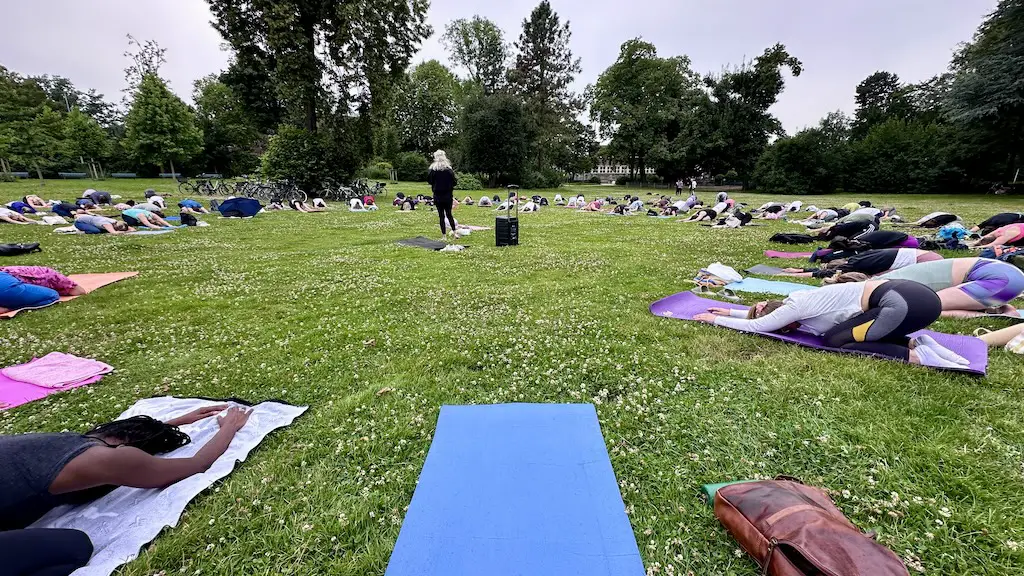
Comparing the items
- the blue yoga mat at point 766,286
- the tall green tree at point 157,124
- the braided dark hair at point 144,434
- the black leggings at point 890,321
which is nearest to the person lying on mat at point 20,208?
the tall green tree at point 157,124

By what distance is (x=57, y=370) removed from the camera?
3.96m

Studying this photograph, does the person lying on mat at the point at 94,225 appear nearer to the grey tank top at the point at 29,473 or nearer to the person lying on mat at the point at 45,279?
the person lying on mat at the point at 45,279

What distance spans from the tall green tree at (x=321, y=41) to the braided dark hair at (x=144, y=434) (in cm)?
2422

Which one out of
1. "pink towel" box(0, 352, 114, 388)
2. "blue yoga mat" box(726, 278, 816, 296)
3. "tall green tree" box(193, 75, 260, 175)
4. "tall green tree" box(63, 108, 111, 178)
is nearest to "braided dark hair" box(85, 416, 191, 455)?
"pink towel" box(0, 352, 114, 388)

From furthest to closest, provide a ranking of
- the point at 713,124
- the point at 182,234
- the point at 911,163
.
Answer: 1. the point at 713,124
2. the point at 911,163
3. the point at 182,234

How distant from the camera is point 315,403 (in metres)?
3.54

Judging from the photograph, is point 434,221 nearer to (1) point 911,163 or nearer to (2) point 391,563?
(2) point 391,563

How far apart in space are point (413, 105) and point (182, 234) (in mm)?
42963

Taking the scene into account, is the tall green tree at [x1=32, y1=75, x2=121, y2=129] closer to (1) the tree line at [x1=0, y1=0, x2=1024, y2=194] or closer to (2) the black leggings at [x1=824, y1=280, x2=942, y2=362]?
(1) the tree line at [x1=0, y1=0, x2=1024, y2=194]

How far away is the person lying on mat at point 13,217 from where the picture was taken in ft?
43.3

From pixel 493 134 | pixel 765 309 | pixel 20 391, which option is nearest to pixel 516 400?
pixel 765 309

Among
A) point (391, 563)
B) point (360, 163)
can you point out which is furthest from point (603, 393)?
point (360, 163)

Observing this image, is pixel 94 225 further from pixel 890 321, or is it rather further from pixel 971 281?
pixel 971 281

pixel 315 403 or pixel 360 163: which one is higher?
pixel 360 163
